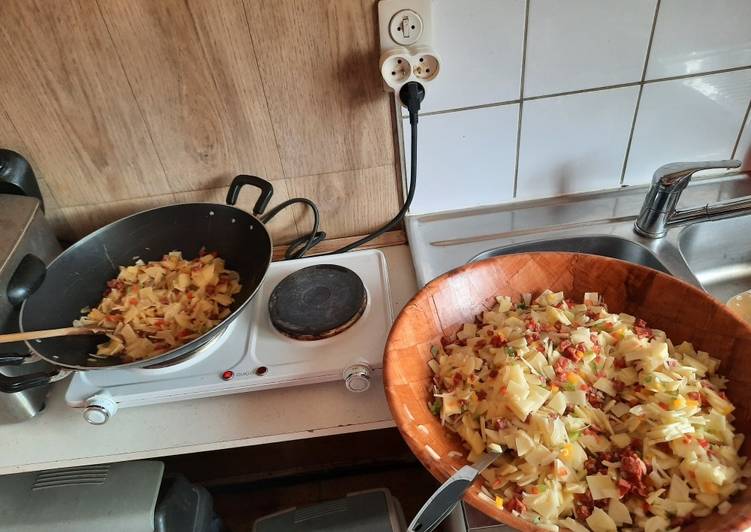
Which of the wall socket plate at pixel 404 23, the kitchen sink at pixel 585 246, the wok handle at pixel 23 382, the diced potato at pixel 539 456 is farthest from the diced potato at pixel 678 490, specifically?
the wok handle at pixel 23 382

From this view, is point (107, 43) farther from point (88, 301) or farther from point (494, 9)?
point (494, 9)

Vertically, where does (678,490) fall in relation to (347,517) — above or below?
above

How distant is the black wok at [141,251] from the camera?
34.1 inches

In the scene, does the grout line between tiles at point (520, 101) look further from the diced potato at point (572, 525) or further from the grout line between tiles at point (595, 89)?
the diced potato at point (572, 525)

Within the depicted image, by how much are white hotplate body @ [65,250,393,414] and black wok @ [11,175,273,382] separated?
0.15 ft

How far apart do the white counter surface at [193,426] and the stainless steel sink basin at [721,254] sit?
0.68 m

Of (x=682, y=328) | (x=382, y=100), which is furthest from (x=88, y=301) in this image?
(x=682, y=328)

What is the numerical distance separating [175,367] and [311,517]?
53 centimetres

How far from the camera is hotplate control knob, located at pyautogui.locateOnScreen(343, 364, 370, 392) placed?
775 millimetres

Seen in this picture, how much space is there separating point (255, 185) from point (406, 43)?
1.22 feet

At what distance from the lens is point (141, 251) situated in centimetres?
100

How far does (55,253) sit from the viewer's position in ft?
3.16

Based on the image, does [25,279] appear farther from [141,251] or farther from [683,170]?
[683,170]

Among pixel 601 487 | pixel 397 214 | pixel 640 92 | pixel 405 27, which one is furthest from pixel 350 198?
pixel 601 487
